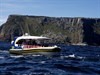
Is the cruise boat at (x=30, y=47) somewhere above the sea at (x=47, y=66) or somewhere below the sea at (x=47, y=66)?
above

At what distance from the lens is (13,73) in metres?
42.6

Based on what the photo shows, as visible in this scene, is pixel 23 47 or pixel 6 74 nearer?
pixel 6 74

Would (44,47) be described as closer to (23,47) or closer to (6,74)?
(23,47)

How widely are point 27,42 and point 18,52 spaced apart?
146 inches

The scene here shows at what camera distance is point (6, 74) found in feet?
→ 136

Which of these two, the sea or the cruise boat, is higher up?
the cruise boat

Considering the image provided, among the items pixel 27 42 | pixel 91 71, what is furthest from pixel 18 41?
pixel 91 71

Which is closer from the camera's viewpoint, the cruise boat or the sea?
the sea

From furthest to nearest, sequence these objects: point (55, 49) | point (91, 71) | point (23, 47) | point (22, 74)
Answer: point (23, 47) → point (55, 49) → point (91, 71) → point (22, 74)

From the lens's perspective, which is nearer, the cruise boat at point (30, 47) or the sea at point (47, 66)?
the sea at point (47, 66)

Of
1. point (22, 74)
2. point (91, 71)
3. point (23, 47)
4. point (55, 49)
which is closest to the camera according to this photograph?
point (22, 74)

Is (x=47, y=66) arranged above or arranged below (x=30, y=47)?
below

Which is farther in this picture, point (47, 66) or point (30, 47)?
point (30, 47)

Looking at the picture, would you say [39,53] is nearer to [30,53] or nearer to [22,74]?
[30,53]
